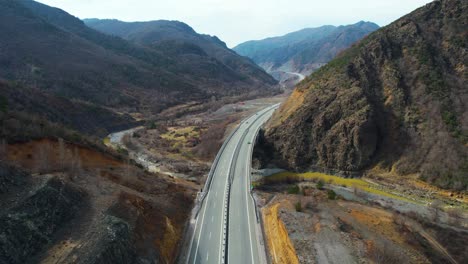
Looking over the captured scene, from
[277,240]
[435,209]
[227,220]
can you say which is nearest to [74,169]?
[227,220]

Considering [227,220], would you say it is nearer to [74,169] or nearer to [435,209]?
[74,169]

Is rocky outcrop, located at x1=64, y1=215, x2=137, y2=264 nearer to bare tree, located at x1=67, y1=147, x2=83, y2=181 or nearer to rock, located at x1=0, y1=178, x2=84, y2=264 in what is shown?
rock, located at x1=0, y1=178, x2=84, y2=264

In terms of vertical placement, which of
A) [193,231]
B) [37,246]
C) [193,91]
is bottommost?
[193,231]

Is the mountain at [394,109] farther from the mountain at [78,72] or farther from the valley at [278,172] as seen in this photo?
the mountain at [78,72]

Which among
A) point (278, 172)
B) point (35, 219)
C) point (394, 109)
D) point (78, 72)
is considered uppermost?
point (78, 72)

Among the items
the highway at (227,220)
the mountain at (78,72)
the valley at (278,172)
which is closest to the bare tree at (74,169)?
the valley at (278,172)

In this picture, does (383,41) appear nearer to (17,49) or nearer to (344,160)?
(344,160)

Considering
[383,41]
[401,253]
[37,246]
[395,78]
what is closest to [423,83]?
[395,78]
